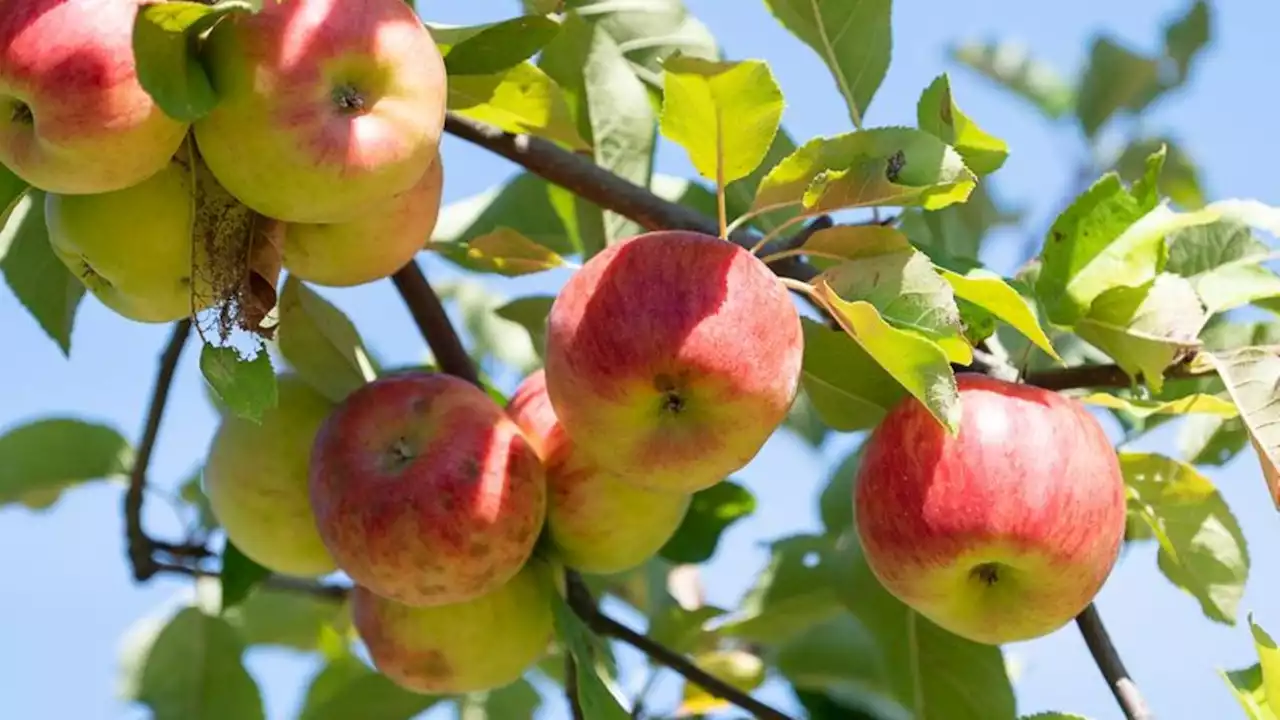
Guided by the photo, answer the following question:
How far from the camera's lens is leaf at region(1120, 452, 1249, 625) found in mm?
1461

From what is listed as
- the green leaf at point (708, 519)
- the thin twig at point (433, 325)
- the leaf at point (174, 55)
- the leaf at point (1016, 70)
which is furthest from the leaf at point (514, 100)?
the leaf at point (1016, 70)

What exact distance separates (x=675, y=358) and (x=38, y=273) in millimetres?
724

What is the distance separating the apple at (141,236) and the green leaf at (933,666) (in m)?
0.80

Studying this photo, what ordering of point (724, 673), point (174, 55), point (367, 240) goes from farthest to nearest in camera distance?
point (724, 673) → point (367, 240) → point (174, 55)

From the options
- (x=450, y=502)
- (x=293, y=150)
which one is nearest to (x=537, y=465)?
(x=450, y=502)

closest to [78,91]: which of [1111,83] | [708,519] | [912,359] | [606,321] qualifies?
[606,321]

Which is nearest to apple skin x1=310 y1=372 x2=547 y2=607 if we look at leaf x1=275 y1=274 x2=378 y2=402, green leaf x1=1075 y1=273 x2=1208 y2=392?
leaf x1=275 y1=274 x2=378 y2=402

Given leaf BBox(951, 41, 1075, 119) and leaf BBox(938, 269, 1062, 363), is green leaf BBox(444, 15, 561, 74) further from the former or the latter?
leaf BBox(951, 41, 1075, 119)

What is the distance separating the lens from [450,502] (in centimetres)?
133

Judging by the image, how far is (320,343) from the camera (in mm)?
1520

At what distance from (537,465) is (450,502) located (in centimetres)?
11

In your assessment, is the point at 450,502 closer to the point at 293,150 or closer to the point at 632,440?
the point at 632,440

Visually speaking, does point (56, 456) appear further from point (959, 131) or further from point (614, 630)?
point (959, 131)

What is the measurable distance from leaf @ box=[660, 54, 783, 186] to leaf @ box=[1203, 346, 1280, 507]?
0.47 meters
